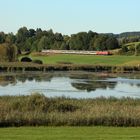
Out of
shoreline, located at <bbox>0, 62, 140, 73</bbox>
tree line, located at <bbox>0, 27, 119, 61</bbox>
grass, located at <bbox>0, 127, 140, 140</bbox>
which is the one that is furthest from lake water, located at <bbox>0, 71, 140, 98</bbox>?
tree line, located at <bbox>0, 27, 119, 61</bbox>

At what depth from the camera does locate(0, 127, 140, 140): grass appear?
12305mm

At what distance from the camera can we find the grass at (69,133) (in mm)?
12305

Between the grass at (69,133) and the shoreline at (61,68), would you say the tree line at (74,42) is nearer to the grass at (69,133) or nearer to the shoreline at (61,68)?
the shoreline at (61,68)

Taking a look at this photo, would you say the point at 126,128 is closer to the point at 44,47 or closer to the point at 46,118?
the point at 46,118

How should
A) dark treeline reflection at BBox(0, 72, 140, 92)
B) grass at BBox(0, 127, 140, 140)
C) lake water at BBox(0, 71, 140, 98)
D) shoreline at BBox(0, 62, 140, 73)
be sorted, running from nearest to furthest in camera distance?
1. grass at BBox(0, 127, 140, 140)
2. lake water at BBox(0, 71, 140, 98)
3. dark treeline reflection at BBox(0, 72, 140, 92)
4. shoreline at BBox(0, 62, 140, 73)

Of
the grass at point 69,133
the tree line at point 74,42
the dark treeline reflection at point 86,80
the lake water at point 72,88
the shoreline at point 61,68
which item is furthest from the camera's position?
the tree line at point 74,42

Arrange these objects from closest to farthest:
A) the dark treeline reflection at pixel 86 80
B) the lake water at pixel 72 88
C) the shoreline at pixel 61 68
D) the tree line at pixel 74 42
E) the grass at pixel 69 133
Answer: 1. the grass at pixel 69 133
2. the lake water at pixel 72 88
3. the dark treeline reflection at pixel 86 80
4. the shoreline at pixel 61 68
5. the tree line at pixel 74 42

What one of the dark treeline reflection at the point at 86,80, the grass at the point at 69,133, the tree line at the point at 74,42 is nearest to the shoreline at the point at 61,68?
the dark treeline reflection at the point at 86,80

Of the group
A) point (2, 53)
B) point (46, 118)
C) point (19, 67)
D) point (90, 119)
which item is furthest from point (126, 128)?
point (2, 53)

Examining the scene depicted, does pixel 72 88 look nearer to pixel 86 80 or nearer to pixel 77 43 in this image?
pixel 86 80

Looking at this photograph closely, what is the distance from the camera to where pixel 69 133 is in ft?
43.5

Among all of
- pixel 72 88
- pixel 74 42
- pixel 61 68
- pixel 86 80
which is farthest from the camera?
pixel 74 42

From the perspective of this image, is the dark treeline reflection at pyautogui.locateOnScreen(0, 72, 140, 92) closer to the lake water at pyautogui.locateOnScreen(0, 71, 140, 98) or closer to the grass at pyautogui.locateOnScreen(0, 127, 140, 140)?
the lake water at pyautogui.locateOnScreen(0, 71, 140, 98)

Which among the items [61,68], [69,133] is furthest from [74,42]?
[69,133]
